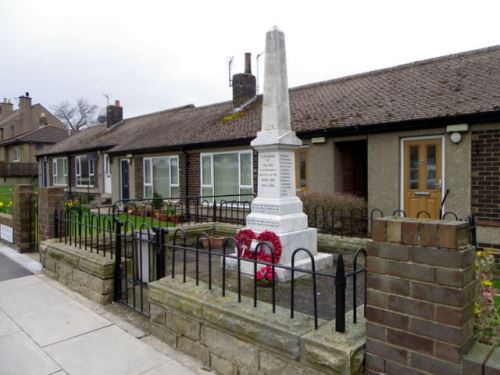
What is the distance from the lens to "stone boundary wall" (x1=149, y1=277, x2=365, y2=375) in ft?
8.57

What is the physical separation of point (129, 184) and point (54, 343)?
1514 cm

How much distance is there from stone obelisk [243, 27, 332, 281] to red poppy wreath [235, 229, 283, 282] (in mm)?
136

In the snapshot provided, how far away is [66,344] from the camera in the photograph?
3.86 m

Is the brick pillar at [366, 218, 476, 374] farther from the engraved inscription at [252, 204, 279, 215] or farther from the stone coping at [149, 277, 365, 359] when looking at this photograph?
the engraved inscription at [252, 204, 279, 215]

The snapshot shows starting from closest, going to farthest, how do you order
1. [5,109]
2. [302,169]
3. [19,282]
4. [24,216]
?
[19,282] → [24,216] → [302,169] → [5,109]

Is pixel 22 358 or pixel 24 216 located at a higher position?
pixel 24 216

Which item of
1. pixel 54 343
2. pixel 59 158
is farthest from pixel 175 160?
pixel 59 158

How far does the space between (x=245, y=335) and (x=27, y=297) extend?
379 cm

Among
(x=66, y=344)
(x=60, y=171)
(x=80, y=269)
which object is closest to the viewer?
(x=66, y=344)

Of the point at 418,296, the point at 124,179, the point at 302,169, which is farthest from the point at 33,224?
the point at 124,179

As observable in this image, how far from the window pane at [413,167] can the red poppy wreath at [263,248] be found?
18.8ft

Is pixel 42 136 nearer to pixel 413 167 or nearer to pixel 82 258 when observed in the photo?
pixel 82 258

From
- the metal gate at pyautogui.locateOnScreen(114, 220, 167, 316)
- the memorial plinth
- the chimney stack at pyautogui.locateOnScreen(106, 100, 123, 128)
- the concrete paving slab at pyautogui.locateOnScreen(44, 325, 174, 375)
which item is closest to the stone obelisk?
the memorial plinth

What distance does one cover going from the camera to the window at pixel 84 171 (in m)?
22.5
